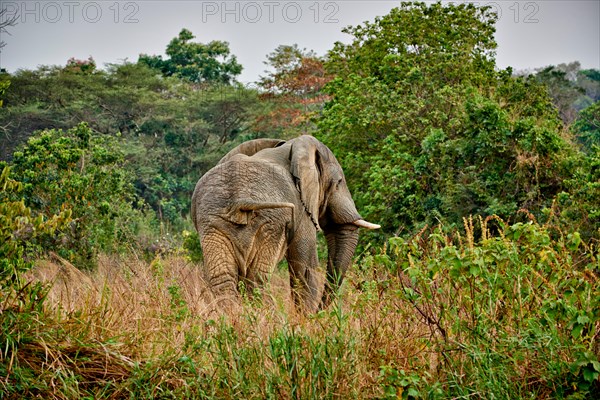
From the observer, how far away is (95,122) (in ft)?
108

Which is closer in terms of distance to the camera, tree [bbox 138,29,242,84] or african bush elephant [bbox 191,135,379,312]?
african bush elephant [bbox 191,135,379,312]

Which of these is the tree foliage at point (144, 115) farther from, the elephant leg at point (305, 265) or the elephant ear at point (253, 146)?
the elephant leg at point (305, 265)

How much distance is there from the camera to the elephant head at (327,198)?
9.19 m

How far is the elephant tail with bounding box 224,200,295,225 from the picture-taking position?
26.7 feet

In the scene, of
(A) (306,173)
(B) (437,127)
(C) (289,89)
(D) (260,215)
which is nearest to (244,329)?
(D) (260,215)

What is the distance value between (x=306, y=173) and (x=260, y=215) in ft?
3.24

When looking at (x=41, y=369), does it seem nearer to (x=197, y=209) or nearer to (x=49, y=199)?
(x=197, y=209)

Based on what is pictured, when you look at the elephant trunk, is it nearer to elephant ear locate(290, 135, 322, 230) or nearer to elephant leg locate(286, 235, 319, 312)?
elephant ear locate(290, 135, 322, 230)

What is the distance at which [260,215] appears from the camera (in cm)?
838

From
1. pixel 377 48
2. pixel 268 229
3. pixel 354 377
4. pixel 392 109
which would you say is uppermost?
pixel 377 48

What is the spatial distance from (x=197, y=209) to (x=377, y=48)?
34.1 ft

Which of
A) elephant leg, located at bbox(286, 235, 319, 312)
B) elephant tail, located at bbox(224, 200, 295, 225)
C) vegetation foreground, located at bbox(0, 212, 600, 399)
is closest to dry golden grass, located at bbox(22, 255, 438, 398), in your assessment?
vegetation foreground, located at bbox(0, 212, 600, 399)

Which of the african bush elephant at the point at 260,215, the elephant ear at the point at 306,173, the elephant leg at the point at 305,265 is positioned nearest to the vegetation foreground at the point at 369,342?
the african bush elephant at the point at 260,215

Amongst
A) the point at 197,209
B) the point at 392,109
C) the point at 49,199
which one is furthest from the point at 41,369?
the point at 392,109
